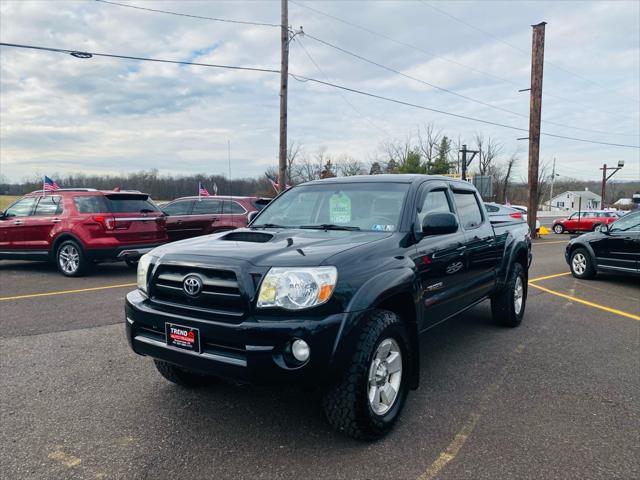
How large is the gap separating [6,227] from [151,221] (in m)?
3.29

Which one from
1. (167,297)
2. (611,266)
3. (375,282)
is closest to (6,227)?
(167,297)

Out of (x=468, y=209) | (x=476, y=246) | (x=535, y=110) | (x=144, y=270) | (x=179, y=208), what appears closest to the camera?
(x=144, y=270)

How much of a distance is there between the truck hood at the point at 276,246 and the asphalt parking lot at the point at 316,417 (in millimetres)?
859

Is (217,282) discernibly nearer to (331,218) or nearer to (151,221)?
(331,218)

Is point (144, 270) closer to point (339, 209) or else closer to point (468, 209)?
point (339, 209)

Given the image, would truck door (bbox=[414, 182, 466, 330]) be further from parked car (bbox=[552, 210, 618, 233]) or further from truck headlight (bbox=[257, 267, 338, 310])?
parked car (bbox=[552, 210, 618, 233])

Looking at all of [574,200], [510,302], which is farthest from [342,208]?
[574,200]

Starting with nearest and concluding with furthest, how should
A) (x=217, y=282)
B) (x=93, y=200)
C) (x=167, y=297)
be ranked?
(x=217, y=282), (x=167, y=297), (x=93, y=200)

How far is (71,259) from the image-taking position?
9141 millimetres

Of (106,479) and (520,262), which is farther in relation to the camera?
(520,262)

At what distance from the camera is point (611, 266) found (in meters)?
9.09

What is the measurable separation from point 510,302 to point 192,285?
165 inches

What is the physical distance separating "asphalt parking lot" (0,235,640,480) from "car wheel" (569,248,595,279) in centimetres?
460

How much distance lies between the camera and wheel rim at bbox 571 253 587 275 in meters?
9.72
